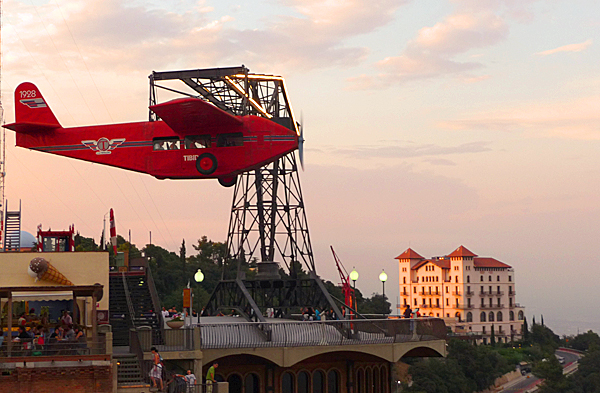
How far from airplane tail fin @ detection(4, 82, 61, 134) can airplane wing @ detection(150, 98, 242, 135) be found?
18.4 feet

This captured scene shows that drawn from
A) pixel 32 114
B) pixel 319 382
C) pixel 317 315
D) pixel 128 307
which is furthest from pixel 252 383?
pixel 32 114

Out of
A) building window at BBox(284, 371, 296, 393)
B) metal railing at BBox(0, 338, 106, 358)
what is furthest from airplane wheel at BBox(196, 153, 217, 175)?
building window at BBox(284, 371, 296, 393)

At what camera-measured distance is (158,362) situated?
25.6m

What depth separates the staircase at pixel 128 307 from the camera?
115ft

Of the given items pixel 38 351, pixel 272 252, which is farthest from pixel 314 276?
pixel 38 351

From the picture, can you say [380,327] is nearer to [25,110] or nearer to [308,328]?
[308,328]

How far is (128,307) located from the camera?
116 feet

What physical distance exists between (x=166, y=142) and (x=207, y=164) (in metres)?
2.23

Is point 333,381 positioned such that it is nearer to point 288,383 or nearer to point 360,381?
point 360,381

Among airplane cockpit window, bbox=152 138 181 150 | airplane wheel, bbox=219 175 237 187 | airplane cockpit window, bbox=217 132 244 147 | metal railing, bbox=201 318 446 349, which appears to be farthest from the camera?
airplane wheel, bbox=219 175 237 187

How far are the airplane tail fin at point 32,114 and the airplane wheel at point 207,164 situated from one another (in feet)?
21.3

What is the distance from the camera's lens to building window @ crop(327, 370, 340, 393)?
36.3m

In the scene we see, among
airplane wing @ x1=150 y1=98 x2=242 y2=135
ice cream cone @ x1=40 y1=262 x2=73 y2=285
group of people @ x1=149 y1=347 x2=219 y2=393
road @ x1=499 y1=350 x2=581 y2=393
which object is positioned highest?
airplane wing @ x1=150 y1=98 x2=242 y2=135

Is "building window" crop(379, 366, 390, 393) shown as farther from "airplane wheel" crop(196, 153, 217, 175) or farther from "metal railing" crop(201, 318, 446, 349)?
"airplane wheel" crop(196, 153, 217, 175)
